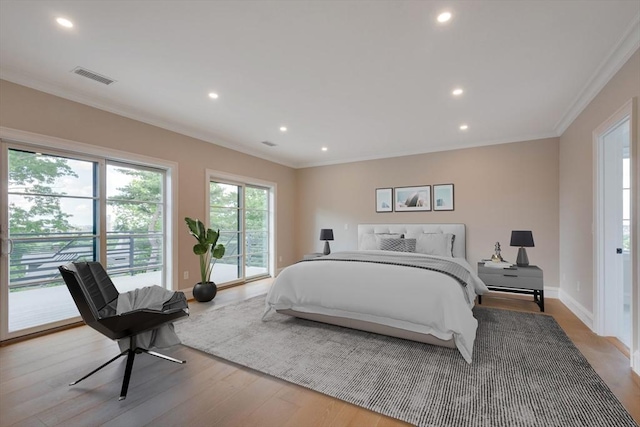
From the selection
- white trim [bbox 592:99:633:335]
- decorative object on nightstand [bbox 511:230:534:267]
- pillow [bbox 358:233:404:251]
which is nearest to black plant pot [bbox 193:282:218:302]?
pillow [bbox 358:233:404:251]

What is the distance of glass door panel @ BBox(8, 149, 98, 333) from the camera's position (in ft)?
9.76

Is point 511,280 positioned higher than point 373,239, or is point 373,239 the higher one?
point 373,239

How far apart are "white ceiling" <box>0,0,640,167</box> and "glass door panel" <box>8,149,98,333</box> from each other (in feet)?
2.81

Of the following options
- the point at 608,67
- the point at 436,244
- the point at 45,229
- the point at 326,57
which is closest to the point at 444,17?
the point at 326,57

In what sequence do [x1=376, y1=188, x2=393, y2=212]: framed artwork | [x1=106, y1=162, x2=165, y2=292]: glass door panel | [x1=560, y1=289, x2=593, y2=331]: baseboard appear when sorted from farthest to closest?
1. [x1=376, y1=188, x2=393, y2=212]: framed artwork
2. [x1=106, y1=162, x2=165, y2=292]: glass door panel
3. [x1=560, y1=289, x2=593, y2=331]: baseboard

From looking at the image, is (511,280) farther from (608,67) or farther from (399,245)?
(608,67)

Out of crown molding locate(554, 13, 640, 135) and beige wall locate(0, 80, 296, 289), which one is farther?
beige wall locate(0, 80, 296, 289)

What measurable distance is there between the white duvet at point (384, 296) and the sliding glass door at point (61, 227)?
2.17 m

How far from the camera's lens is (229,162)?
5.25 meters

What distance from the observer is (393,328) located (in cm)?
274

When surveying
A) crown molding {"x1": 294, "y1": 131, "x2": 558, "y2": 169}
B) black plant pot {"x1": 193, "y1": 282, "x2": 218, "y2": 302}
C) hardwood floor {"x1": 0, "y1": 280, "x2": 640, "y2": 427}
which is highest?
crown molding {"x1": 294, "y1": 131, "x2": 558, "y2": 169}

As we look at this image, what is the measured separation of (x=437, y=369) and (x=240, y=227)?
4.24m

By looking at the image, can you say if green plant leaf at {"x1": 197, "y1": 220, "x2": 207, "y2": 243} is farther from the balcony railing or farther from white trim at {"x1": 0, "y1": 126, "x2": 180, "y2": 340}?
the balcony railing

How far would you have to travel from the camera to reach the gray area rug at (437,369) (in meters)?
1.76
